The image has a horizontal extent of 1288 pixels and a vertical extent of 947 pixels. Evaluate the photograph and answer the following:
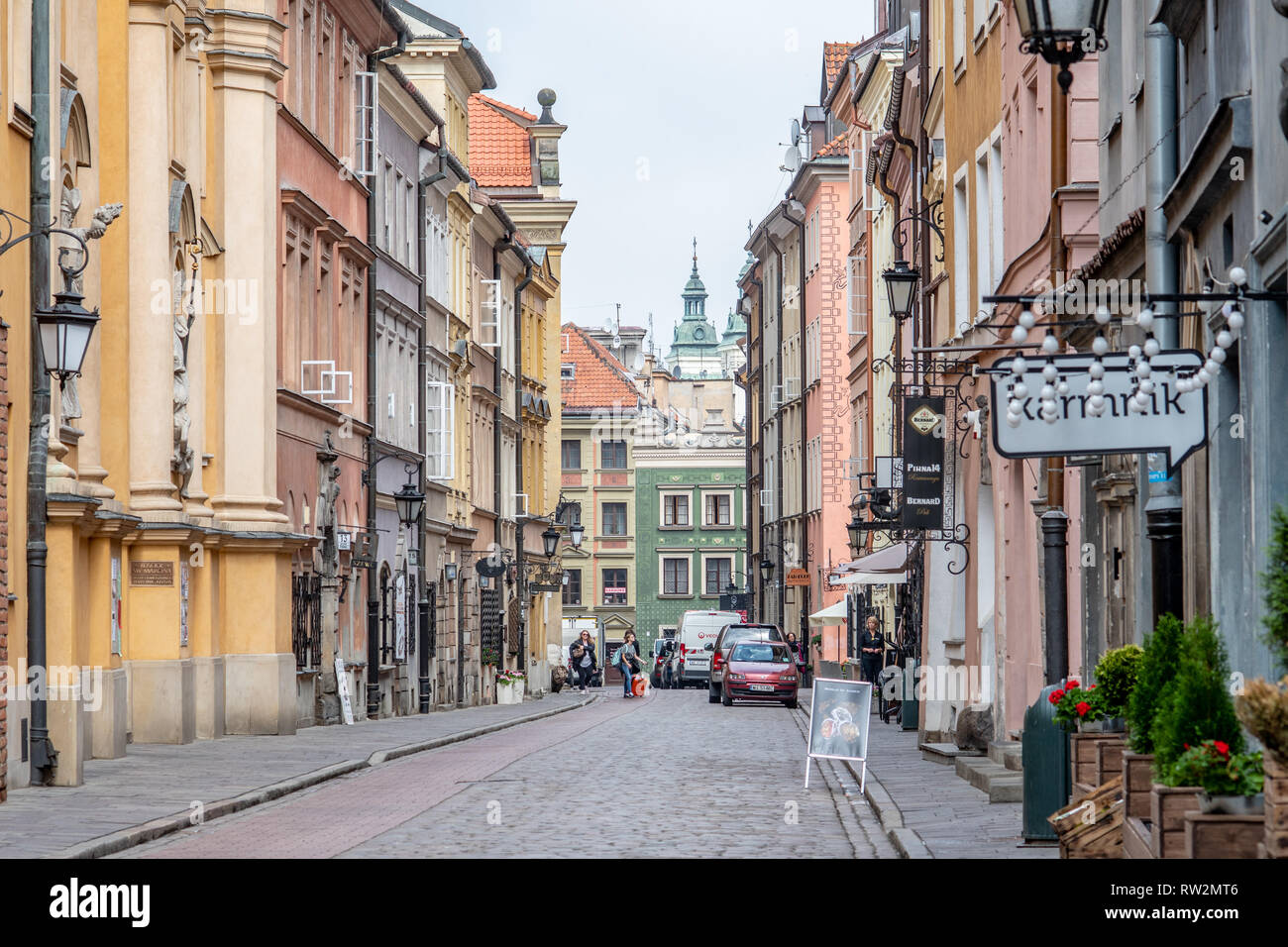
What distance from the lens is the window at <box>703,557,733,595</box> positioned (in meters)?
104

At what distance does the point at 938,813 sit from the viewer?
1753cm

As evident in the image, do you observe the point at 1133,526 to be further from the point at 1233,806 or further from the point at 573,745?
the point at 573,745

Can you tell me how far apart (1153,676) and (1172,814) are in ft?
4.98

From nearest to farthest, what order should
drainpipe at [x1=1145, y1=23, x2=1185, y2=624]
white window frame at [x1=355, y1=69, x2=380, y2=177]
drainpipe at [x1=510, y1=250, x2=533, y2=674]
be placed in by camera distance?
drainpipe at [x1=1145, y1=23, x2=1185, y2=624] < white window frame at [x1=355, y1=69, x2=380, y2=177] < drainpipe at [x1=510, y1=250, x2=533, y2=674]

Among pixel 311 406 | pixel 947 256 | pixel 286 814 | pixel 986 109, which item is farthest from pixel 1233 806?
pixel 311 406

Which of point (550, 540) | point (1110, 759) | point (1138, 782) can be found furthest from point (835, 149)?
point (1138, 782)

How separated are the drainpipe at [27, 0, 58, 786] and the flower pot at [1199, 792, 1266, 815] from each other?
40.4 feet

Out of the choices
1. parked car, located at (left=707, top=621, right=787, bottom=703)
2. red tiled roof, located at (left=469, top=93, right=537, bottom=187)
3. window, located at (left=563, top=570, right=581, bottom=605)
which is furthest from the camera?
window, located at (left=563, top=570, right=581, bottom=605)

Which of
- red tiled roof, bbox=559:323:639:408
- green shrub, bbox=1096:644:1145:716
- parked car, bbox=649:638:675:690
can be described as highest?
red tiled roof, bbox=559:323:639:408

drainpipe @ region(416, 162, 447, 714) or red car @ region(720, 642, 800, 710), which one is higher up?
drainpipe @ region(416, 162, 447, 714)

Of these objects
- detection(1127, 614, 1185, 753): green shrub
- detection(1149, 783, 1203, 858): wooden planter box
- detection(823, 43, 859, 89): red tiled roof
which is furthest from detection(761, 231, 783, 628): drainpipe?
detection(1149, 783, 1203, 858): wooden planter box

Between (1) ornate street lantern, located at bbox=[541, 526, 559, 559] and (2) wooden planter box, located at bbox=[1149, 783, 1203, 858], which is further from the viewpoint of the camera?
(1) ornate street lantern, located at bbox=[541, 526, 559, 559]

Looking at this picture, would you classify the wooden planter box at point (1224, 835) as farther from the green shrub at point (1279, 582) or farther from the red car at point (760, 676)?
the red car at point (760, 676)

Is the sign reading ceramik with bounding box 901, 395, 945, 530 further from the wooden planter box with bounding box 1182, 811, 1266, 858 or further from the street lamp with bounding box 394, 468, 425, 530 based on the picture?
the wooden planter box with bounding box 1182, 811, 1266, 858
